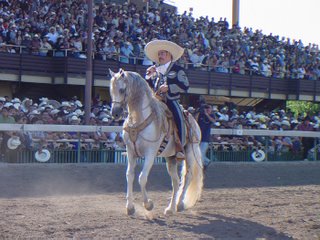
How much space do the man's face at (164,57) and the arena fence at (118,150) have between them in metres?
1.90

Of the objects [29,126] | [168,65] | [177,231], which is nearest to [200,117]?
[29,126]

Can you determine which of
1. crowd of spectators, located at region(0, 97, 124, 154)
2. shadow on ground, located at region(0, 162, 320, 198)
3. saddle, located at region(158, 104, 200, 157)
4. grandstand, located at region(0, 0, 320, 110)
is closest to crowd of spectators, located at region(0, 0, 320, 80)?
grandstand, located at region(0, 0, 320, 110)

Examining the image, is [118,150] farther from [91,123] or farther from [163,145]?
[163,145]

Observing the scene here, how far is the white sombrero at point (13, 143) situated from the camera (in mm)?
14109

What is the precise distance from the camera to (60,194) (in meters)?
10.9

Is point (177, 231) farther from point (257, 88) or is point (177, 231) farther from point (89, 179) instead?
point (257, 88)

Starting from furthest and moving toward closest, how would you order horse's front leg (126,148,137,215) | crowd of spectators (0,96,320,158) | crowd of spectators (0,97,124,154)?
crowd of spectators (0,96,320,158)
crowd of spectators (0,97,124,154)
horse's front leg (126,148,137,215)

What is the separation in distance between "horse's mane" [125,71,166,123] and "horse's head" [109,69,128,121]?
0.34 ft

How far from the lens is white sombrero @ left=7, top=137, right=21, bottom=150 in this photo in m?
14.1

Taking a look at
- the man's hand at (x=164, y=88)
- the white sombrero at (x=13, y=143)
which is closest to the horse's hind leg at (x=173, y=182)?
the man's hand at (x=164, y=88)

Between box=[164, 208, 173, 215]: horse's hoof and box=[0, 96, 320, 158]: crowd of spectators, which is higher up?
box=[0, 96, 320, 158]: crowd of spectators

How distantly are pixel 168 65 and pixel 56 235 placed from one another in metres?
3.63

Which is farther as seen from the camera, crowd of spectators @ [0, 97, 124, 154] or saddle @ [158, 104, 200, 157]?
crowd of spectators @ [0, 97, 124, 154]

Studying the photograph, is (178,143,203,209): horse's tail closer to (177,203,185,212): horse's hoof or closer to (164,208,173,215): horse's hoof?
(177,203,185,212): horse's hoof
